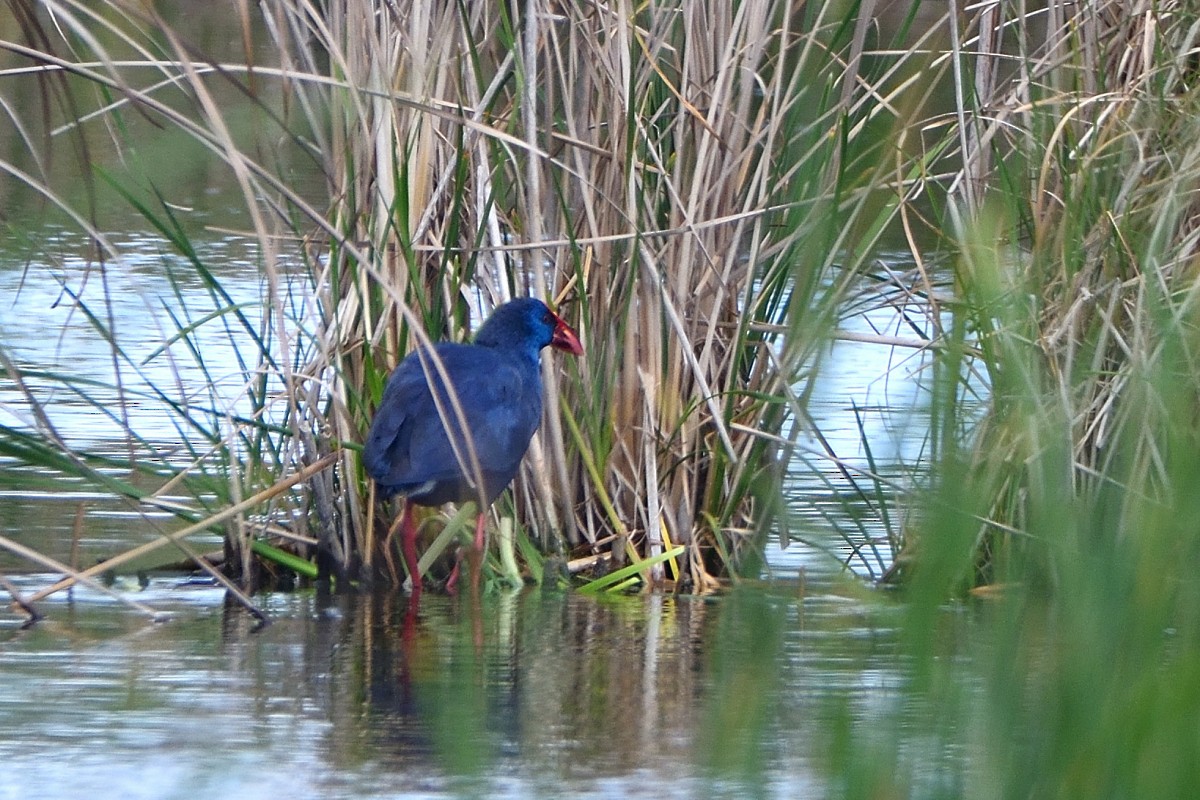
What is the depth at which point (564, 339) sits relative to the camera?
155 inches

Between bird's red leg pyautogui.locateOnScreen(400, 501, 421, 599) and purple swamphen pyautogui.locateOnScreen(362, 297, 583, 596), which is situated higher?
purple swamphen pyautogui.locateOnScreen(362, 297, 583, 596)

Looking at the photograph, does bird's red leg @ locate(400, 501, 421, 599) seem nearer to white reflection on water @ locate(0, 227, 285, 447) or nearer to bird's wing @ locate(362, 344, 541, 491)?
bird's wing @ locate(362, 344, 541, 491)

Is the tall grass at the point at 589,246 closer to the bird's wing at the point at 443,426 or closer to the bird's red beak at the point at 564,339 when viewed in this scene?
the bird's red beak at the point at 564,339

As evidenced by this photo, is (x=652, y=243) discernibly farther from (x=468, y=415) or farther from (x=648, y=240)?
(x=468, y=415)

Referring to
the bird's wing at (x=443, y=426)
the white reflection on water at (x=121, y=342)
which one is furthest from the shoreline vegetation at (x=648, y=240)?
the white reflection on water at (x=121, y=342)

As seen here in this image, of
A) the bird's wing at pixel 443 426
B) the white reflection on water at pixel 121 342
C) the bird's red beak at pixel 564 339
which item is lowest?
the bird's wing at pixel 443 426

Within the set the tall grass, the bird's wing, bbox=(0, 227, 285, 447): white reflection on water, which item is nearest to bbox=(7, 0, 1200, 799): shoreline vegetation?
the tall grass

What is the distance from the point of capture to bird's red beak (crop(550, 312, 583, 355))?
12.9 ft

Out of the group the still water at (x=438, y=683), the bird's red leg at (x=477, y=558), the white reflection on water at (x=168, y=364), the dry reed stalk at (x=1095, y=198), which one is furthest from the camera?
the white reflection on water at (x=168, y=364)

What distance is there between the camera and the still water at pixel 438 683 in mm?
1967

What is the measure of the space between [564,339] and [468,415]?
0.28 metres

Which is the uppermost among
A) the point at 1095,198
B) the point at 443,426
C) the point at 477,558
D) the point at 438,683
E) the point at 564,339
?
the point at 1095,198

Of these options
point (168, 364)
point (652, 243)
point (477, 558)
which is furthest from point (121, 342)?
point (652, 243)

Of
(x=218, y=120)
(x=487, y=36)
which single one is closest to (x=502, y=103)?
(x=487, y=36)
